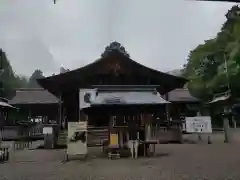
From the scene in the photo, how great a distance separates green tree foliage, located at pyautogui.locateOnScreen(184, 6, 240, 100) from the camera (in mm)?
27625

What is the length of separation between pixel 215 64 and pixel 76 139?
24.0m

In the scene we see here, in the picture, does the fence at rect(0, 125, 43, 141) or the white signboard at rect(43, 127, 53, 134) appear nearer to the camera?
the white signboard at rect(43, 127, 53, 134)

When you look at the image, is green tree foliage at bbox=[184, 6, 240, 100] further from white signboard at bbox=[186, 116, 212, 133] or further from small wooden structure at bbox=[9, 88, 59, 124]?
small wooden structure at bbox=[9, 88, 59, 124]

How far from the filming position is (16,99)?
2939cm

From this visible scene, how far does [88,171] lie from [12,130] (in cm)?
1851

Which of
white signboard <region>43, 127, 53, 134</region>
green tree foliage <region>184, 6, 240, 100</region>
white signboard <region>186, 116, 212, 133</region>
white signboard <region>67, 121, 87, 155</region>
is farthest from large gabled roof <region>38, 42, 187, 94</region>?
white signboard <region>67, 121, 87, 155</region>

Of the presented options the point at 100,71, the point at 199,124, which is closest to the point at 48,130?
the point at 100,71

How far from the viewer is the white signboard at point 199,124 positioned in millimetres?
18016

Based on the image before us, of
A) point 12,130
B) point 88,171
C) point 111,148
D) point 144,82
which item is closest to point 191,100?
point 144,82

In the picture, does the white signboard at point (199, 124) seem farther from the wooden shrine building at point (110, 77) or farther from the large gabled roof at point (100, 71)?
the large gabled roof at point (100, 71)

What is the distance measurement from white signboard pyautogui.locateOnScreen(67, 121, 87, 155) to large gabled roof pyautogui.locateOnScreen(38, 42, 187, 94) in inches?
329

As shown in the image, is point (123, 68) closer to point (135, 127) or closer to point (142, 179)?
point (135, 127)

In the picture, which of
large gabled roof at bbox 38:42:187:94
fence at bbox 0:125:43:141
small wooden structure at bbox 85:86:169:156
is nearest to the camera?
small wooden structure at bbox 85:86:169:156

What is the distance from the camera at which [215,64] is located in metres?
32.9
